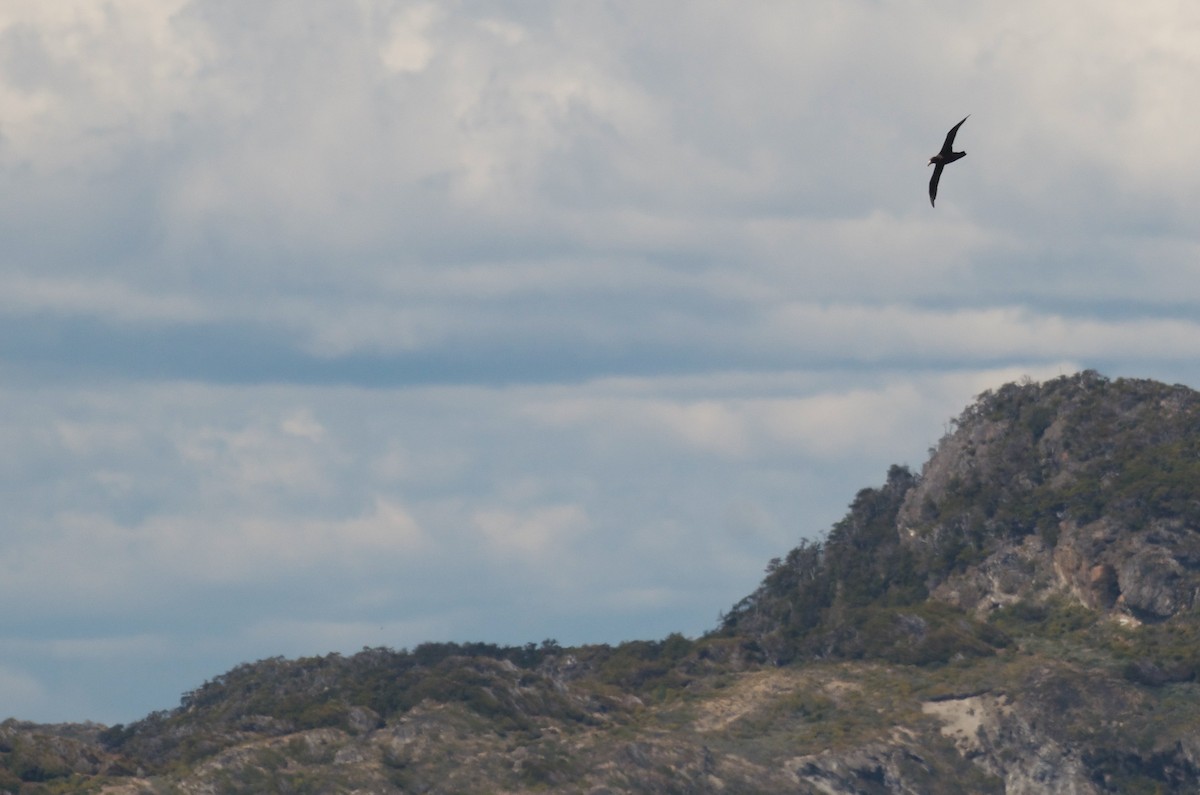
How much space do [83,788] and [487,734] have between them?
1421 inches

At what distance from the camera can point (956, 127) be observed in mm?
83750

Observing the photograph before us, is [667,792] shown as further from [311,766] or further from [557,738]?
[311,766]

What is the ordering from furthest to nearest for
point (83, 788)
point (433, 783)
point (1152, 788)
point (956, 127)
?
point (1152, 788)
point (433, 783)
point (83, 788)
point (956, 127)

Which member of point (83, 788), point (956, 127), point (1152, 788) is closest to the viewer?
point (956, 127)

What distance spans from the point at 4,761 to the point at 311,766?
23.6 m

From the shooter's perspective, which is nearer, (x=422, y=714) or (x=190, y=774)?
(x=190, y=774)

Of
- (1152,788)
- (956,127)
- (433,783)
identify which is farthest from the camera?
(1152,788)

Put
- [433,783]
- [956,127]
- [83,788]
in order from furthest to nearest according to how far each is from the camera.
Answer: [433,783]
[83,788]
[956,127]

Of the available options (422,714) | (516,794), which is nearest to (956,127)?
(516,794)

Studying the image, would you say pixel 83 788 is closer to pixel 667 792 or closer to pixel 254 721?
pixel 254 721

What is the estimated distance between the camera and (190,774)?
7136 inches

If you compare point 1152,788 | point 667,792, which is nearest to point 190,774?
point 667,792

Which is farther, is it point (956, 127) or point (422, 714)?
point (422, 714)

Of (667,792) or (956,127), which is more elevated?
(956,127)
